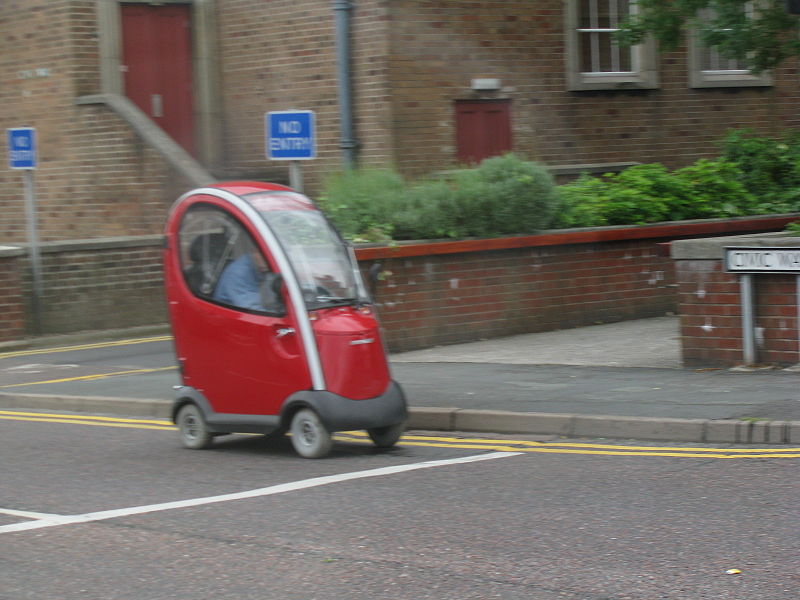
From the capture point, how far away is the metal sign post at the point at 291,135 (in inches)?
520

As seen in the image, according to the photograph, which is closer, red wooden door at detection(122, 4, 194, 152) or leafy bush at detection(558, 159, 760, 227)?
leafy bush at detection(558, 159, 760, 227)

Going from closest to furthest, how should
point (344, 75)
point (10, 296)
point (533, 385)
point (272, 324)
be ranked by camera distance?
point (272, 324)
point (533, 385)
point (10, 296)
point (344, 75)

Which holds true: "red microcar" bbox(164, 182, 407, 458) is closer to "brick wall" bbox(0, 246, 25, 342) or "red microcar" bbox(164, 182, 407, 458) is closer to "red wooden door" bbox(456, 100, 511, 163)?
"brick wall" bbox(0, 246, 25, 342)

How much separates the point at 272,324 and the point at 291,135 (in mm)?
4514

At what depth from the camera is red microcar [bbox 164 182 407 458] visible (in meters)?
9.10

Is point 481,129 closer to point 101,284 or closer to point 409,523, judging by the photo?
point 101,284

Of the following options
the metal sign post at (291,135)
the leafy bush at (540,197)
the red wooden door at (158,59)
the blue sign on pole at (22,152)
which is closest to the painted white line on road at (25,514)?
the metal sign post at (291,135)

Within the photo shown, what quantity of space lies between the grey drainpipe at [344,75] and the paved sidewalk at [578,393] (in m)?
5.34

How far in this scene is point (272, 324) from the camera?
9195mm

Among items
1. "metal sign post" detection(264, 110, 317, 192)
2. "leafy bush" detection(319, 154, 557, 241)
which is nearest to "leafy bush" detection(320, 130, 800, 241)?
"leafy bush" detection(319, 154, 557, 241)

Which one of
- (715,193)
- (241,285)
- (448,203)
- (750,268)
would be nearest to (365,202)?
(448,203)

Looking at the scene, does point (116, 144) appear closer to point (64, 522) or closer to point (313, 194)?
point (313, 194)

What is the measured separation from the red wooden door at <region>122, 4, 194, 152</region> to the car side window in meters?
13.1

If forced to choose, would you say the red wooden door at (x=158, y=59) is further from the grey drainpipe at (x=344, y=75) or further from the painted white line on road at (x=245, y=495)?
the painted white line on road at (x=245, y=495)
